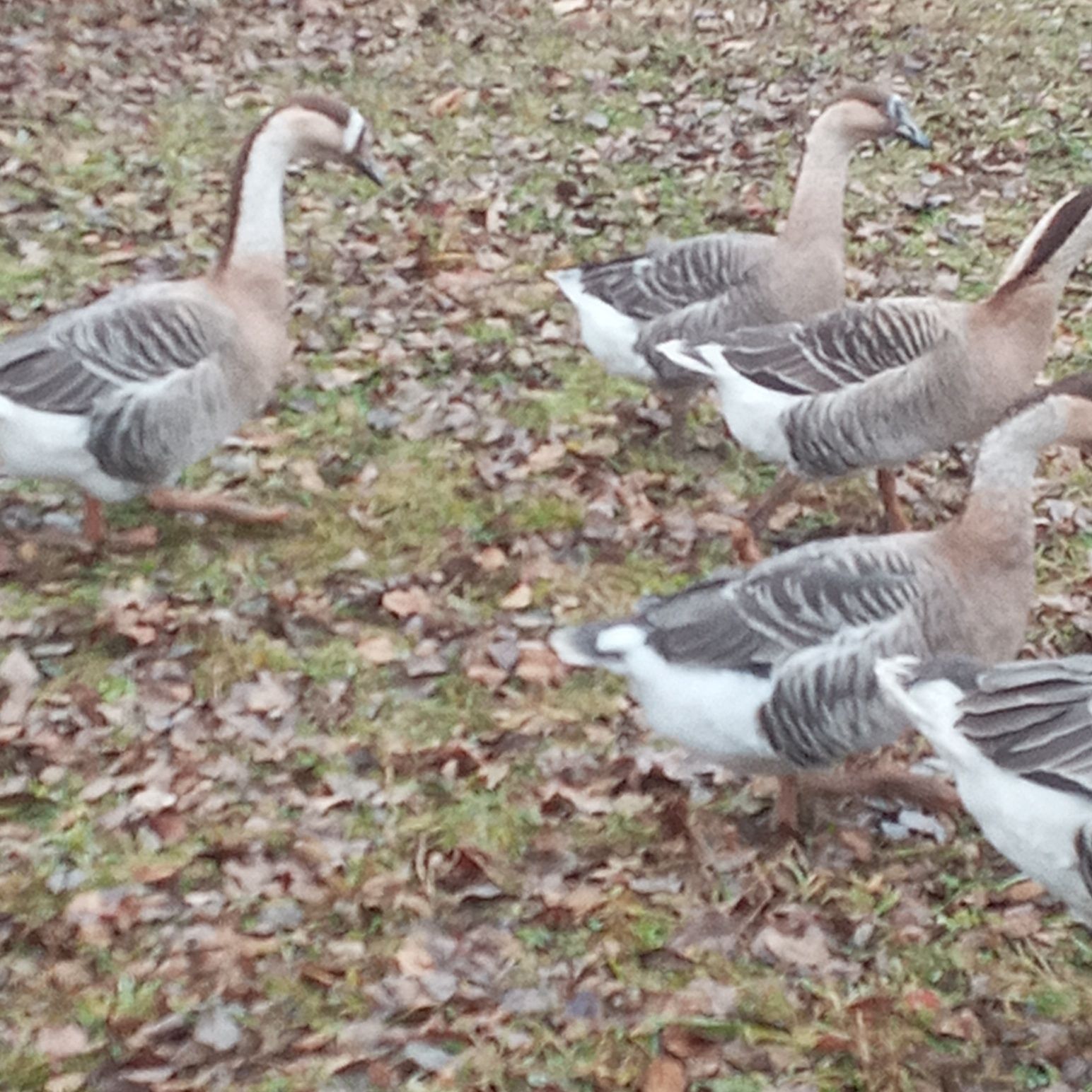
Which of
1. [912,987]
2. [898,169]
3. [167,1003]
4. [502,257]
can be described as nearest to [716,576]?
[912,987]

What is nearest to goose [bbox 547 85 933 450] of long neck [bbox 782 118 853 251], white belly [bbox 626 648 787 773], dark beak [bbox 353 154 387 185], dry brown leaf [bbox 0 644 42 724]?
long neck [bbox 782 118 853 251]

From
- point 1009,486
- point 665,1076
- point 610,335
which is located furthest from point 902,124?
point 665,1076

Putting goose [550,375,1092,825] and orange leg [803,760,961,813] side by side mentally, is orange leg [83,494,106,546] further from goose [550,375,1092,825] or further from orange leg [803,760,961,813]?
orange leg [803,760,961,813]

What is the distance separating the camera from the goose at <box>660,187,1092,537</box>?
190 inches

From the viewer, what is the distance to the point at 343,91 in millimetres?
9219

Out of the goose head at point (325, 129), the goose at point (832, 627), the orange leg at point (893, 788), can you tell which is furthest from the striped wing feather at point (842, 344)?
the goose head at point (325, 129)

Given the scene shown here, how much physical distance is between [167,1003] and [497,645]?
1771 mm

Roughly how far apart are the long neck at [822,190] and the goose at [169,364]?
191 centimetres

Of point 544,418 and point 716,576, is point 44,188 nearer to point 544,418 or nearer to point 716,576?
point 544,418

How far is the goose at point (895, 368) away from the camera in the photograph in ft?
15.8

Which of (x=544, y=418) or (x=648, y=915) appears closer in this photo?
(x=648, y=915)

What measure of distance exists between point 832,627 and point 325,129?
305cm

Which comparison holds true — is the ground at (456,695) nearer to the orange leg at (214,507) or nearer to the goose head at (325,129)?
the orange leg at (214,507)

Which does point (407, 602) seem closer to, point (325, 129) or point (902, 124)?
point (325, 129)
